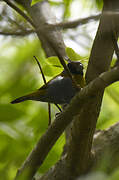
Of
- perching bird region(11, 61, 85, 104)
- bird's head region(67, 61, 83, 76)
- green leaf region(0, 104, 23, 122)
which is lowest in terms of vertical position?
perching bird region(11, 61, 85, 104)

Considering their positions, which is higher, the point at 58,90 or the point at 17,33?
the point at 17,33

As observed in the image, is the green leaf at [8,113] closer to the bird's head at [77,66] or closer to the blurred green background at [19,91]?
the blurred green background at [19,91]

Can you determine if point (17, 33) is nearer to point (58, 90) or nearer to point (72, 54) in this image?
point (72, 54)

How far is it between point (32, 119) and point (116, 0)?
64 centimetres

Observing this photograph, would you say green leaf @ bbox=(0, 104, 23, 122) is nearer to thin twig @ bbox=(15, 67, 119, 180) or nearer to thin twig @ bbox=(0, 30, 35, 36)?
thin twig @ bbox=(15, 67, 119, 180)

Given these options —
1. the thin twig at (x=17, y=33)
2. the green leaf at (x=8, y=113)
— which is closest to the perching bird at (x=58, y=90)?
the thin twig at (x=17, y=33)

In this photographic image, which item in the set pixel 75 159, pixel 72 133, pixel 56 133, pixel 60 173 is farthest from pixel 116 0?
pixel 60 173

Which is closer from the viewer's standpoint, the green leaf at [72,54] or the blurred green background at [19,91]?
the blurred green background at [19,91]

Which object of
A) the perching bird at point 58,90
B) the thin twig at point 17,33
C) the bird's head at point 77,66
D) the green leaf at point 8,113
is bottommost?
the perching bird at point 58,90

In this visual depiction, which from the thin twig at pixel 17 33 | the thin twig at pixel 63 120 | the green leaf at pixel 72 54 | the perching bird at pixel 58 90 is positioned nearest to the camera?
the thin twig at pixel 63 120

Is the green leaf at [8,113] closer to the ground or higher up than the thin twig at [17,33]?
closer to the ground

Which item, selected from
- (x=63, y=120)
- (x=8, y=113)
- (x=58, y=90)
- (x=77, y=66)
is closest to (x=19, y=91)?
(x=8, y=113)

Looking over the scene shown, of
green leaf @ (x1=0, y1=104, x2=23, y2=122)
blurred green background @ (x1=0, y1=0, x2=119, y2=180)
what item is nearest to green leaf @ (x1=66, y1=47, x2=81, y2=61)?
blurred green background @ (x1=0, y1=0, x2=119, y2=180)

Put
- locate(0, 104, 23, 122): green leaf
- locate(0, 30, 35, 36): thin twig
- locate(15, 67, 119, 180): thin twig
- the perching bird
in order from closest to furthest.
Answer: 1. locate(0, 104, 23, 122): green leaf
2. locate(15, 67, 119, 180): thin twig
3. locate(0, 30, 35, 36): thin twig
4. the perching bird
